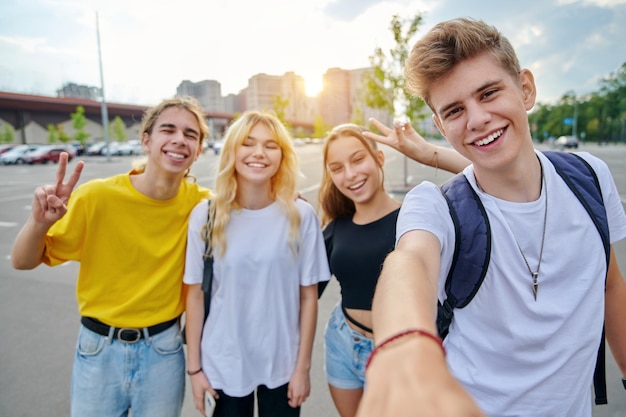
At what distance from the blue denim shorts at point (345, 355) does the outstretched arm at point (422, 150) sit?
107cm

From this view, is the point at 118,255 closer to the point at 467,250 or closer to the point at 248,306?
the point at 248,306

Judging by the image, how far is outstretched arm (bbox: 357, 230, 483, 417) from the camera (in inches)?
18.6

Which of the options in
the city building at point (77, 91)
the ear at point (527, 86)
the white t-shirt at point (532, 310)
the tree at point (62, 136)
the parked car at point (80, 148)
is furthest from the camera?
the city building at point (77, 91)

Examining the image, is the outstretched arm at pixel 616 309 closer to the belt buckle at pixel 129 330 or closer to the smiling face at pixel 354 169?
the smiling face at pixel 354 169

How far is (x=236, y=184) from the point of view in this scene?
211cm

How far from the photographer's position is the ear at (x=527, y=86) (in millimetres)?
1302

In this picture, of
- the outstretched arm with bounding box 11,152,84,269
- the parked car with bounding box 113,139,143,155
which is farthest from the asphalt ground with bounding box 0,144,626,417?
the parked car with bounding box 113,139,143,155

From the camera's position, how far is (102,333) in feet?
5.98

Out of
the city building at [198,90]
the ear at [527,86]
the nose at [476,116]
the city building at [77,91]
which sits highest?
the city building at [77,91]

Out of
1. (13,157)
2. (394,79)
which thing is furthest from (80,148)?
(394,79)

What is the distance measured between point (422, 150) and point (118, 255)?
1754 millimetres

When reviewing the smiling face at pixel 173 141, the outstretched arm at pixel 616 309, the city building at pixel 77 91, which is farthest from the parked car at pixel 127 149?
the outstretched arm at pixel 616 309

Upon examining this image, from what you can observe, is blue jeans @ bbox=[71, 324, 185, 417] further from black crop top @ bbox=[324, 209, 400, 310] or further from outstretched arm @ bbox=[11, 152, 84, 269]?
black crop top @ bbox=[324, 209, 400, 310]

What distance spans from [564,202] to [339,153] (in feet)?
4.31
